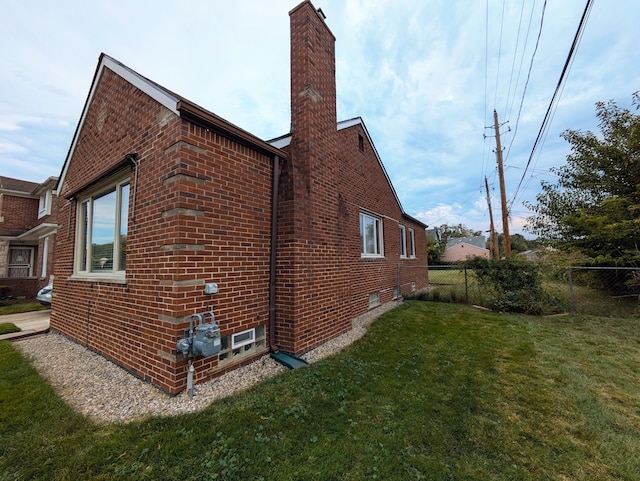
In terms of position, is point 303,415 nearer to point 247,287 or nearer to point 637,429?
point 247,287

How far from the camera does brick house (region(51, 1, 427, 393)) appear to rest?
10.2 ft

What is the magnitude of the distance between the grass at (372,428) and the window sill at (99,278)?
141 centimetres

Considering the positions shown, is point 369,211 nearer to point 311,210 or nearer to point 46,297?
point 311,210

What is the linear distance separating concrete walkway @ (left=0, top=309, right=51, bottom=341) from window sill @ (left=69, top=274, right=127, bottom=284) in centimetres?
205

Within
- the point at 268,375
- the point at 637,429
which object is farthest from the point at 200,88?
the point at 637,429

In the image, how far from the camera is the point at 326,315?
4809mm

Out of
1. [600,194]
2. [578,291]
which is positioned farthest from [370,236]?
[600,194]

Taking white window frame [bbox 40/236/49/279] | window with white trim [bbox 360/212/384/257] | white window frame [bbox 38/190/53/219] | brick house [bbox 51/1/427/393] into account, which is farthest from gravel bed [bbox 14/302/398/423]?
white window frame [bbox 38/190/53/219]

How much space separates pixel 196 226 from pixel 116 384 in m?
2.20

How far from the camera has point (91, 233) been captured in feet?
15.7

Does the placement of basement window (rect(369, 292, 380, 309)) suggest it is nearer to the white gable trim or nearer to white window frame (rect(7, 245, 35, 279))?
the white gable trim

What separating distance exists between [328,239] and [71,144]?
5.96 meters

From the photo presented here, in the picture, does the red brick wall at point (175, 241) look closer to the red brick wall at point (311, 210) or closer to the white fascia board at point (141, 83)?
the white fascia board at point (141, 83)

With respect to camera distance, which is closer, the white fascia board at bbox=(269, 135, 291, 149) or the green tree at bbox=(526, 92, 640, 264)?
the white fascia board at bbox=(269, 135, 291, 149)
